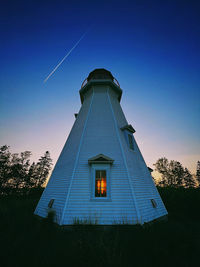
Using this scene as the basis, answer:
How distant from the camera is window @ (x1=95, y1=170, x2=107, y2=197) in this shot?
6.80m

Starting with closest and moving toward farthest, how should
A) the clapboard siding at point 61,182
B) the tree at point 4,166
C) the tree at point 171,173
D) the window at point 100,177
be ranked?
the window at point 100,177 → the clapboard siding at point 61,182 → the tree at point 4,166 → the tree at point 171,173

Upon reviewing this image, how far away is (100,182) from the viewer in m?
7.14

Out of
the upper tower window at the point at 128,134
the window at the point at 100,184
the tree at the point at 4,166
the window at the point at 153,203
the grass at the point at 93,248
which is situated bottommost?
the grass at the point at 93,248

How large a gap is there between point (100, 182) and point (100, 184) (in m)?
0.12

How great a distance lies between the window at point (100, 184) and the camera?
6805 millimetres

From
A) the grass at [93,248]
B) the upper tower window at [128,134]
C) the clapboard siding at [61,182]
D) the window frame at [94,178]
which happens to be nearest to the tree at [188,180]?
the upper tower window at [128,134]

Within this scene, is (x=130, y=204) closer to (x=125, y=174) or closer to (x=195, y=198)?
(x=125, y=174)

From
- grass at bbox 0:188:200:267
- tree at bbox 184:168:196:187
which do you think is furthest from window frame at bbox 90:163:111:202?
tree at bbox 184:168:196:187

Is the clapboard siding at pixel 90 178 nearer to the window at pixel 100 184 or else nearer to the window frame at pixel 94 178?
the window frame at pixel 94 178

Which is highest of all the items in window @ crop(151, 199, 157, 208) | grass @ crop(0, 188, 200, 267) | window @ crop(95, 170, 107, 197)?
window @ crop(95, 170, 107, 197)

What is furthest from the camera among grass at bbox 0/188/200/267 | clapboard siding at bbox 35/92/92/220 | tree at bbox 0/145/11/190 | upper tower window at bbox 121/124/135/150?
tree at bbox 0/145/11/190

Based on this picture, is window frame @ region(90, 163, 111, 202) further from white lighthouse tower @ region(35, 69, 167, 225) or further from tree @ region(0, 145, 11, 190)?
tree @ region(0, 145, 11, 190)

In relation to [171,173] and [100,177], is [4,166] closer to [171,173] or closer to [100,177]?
[100,177]

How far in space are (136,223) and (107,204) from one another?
170 centimetres
